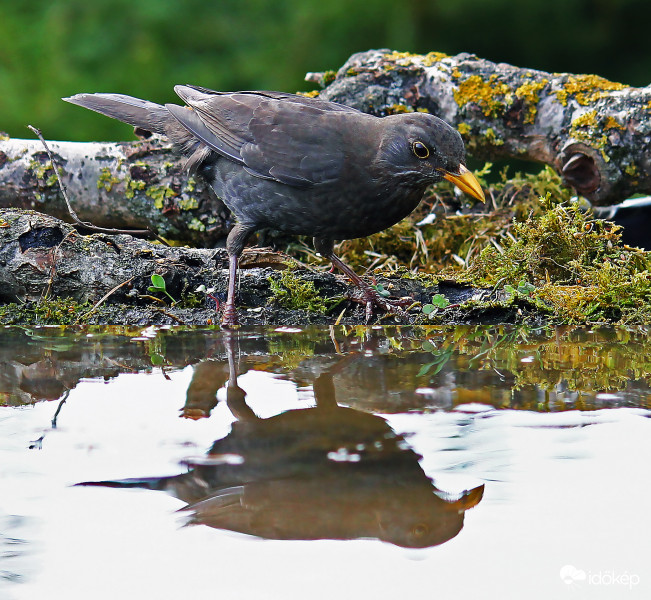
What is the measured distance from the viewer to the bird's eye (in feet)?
10.2

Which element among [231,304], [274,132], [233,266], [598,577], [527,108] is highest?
[527,108]

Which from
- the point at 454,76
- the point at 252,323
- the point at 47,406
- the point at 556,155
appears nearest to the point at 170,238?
the point at 252,323

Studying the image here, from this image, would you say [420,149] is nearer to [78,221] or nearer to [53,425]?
[78,221]

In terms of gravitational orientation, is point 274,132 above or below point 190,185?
above

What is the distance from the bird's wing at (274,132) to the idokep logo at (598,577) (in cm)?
226

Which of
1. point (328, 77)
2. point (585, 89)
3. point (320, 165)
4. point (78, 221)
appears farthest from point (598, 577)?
point (328, 77)

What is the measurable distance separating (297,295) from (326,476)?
179cm

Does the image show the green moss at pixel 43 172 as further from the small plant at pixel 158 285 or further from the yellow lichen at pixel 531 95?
the yellow lichen at pixel 531 95

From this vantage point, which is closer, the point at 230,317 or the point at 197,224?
the point at 230,317

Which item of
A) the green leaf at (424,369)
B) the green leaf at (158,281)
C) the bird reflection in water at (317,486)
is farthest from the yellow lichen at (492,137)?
the bird reflection in water at (317,486)

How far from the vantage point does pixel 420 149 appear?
10.2 feet

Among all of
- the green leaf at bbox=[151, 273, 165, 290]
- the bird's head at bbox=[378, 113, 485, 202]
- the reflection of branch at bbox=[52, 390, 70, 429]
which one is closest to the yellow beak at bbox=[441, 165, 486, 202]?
the bird's head at bbox=[378, 113, 485, 202]

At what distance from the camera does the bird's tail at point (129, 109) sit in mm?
4004

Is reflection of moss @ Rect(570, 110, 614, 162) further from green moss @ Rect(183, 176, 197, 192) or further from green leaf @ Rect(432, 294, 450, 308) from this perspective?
green moss @ Rect(183, 176, 197, 192)
